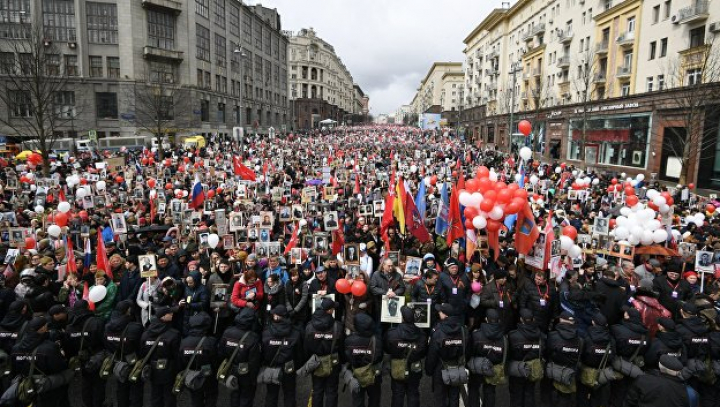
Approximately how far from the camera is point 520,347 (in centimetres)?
515

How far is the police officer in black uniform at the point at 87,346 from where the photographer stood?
539 centimetres

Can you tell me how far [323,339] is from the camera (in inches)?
205

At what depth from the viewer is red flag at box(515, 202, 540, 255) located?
7.33m

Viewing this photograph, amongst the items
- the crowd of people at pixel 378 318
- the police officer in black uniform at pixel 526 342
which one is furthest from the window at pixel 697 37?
the police officer in black uniform at pixel 526 342

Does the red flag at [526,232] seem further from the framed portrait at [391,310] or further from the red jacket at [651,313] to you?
the framed portrait at [391,310]

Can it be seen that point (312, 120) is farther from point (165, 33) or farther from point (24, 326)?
point (24, 326)

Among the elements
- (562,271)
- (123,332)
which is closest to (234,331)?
(123,332)

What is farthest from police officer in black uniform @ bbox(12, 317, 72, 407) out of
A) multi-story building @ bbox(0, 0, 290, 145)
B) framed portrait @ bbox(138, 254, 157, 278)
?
multi-story building @ bbox(0, 0, 290, 145)

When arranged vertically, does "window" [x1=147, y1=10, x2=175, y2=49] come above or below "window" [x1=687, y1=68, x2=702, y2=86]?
above

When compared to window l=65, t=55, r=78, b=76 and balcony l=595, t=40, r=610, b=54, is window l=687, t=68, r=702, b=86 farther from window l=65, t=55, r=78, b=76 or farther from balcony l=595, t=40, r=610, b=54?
window l=65, t=55, r=78, b=76

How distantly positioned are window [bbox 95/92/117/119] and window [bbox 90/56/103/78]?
192 centimetres

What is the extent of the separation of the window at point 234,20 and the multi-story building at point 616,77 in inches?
1541

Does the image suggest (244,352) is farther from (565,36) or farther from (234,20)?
(234,20)

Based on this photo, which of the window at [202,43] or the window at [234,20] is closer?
the window at [202,43]
